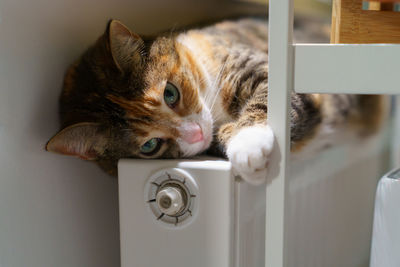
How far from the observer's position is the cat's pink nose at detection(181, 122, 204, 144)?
0.94 metres

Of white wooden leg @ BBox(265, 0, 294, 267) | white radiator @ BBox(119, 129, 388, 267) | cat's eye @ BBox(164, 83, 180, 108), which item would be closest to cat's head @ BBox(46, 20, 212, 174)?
cat's eye @ BBox(164, 83, 180, 108)

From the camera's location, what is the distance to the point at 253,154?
73 cm

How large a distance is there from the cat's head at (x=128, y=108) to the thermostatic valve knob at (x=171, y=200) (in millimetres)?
173

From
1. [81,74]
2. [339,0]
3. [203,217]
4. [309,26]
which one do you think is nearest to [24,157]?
[81,74]

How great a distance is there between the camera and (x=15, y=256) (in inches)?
32.6

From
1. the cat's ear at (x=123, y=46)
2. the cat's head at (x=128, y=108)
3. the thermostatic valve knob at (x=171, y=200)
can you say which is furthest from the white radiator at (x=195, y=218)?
the cat's ear at (x=123, y=46)

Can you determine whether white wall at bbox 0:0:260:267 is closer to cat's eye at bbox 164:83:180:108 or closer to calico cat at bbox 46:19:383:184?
calico cat at bbox 46:19:383:184

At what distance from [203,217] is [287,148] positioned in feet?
0.75

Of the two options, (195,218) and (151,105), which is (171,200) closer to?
(195,218)

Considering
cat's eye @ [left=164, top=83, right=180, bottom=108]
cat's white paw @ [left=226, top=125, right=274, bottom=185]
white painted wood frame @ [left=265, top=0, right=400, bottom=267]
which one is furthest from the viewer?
cat's eye @ [left=164, top=83, right=180, bottom=108]

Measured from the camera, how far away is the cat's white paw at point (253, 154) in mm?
710

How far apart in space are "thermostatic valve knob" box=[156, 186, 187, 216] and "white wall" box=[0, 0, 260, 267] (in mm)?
272

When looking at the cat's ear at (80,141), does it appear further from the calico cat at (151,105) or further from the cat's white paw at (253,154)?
the cat's white paw at (253,154)

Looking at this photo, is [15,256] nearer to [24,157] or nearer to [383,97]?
[24,157]
